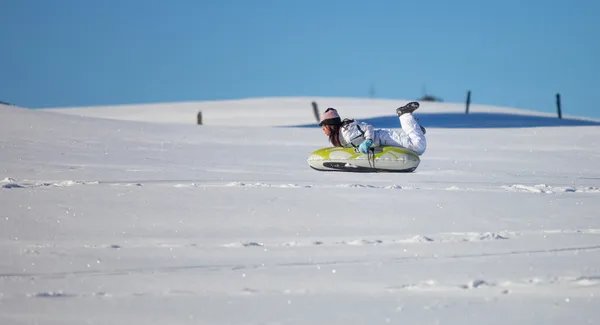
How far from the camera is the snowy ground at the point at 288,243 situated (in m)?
5.93

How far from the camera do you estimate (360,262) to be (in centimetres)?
720

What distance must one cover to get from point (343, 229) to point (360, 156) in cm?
499

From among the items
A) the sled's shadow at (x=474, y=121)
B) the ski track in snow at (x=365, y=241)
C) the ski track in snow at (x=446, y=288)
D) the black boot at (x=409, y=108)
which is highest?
the sled's shadow at (x=474, y=121)

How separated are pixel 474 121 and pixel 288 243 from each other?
3289 centimetres

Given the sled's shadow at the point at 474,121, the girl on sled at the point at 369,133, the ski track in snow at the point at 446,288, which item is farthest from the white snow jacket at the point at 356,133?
the sled's shadow at the point at 474,121

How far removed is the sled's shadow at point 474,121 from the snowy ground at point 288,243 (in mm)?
21964

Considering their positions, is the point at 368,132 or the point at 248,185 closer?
the point at 248,185

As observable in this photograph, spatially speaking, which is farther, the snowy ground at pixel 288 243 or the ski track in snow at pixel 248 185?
the ski track in snow at pixel 248 185

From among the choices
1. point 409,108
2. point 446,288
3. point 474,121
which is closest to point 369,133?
point 409,108

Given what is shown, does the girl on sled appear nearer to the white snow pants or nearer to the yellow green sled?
the white snow pants

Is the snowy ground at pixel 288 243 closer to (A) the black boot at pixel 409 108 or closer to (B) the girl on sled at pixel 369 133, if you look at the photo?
(B) the girl on sled at pixel 369 133

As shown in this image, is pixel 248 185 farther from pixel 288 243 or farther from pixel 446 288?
pixel 446 288

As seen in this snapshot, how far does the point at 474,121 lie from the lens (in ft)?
131

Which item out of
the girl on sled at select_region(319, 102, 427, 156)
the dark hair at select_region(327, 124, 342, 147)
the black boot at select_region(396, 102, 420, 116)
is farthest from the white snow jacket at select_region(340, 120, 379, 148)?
the black boot at select_region(396, 102, 420, 116)
